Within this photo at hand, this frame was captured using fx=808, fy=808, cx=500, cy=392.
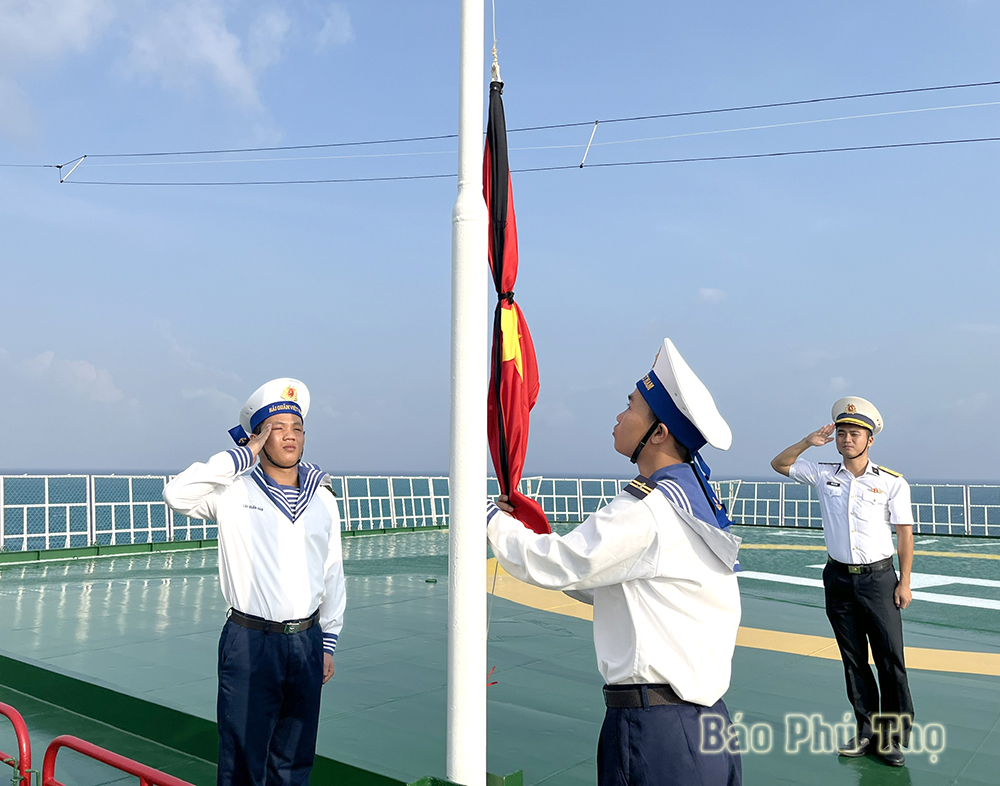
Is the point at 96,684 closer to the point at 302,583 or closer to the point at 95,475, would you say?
the point at 302,583

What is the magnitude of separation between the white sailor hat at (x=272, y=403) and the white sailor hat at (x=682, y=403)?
1.77m

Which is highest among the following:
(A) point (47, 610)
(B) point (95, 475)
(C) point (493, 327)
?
(C) point (493, 327)

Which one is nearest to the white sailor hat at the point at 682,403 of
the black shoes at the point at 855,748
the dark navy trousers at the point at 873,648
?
the dark navy trousers at the point at 873,648

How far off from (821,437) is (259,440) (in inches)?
135

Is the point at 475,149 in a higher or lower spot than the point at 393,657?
higher

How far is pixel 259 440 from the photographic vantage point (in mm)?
3588

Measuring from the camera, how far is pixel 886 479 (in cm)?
511

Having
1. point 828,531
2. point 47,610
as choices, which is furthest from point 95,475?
point 828,531

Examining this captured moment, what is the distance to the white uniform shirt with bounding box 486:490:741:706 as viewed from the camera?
2.32 meters

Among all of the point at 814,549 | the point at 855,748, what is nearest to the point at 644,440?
the point at 855,748

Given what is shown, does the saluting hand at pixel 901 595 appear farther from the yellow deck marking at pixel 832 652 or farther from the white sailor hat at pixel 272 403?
the white sailor hat at pixel 272 403

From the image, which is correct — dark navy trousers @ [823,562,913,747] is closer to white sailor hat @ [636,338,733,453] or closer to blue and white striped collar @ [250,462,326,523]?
white sailor hat @ [636,338,733,453]

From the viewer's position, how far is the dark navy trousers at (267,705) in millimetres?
3318

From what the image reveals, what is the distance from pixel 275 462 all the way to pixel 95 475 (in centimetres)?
1127
